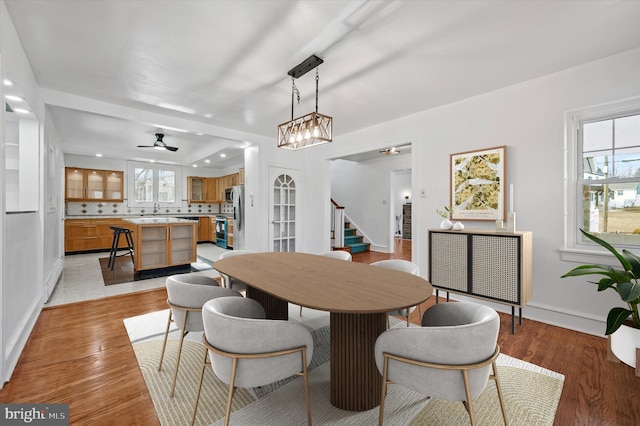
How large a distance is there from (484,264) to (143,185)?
8.59m

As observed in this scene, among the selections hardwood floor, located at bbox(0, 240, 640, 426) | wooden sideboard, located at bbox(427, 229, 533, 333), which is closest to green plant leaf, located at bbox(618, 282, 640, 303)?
hardwood floor, located at bbox(0, 240, 640, 426)

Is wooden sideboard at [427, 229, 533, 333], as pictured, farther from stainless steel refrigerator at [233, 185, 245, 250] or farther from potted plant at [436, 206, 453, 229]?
stainless steel refrigerator at [233, 185, 245, 250]

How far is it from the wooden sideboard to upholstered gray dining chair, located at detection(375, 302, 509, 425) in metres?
1.74

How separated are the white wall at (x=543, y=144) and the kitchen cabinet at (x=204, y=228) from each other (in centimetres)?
729

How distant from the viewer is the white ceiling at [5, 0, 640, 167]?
1.92 metres

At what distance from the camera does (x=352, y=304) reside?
1.36 meters

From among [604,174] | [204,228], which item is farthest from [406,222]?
[604,174]

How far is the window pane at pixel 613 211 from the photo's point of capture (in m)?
2.57

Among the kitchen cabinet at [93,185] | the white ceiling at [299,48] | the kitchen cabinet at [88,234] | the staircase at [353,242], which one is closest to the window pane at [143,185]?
the kitchen cabinet at [93,185]

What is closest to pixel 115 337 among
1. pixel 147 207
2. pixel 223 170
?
pixel 147 207

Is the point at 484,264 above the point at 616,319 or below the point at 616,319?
above

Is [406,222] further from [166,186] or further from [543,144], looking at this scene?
[166,186]

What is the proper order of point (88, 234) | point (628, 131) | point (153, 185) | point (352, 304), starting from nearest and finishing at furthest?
point (352, 304)
point (628, 131)
point (88, 234)
point (153, 185)

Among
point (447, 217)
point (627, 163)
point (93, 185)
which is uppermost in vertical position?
point (93, 185)
